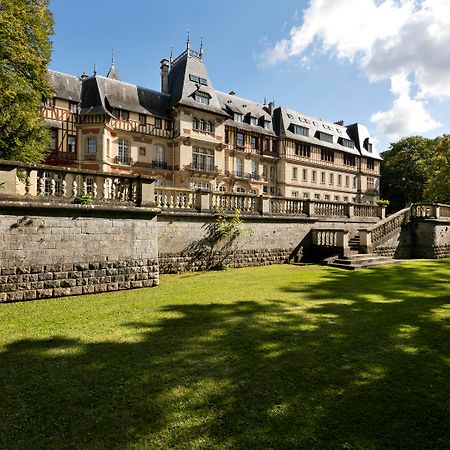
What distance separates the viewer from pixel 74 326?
5434 millimetres

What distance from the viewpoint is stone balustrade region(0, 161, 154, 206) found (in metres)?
7.20

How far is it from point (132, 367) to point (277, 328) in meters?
2.41

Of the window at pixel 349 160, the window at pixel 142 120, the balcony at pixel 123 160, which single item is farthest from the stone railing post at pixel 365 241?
the window at pixel 349 160

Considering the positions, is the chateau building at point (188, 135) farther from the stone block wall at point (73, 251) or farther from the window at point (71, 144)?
the stone block wall at point (73, 251)

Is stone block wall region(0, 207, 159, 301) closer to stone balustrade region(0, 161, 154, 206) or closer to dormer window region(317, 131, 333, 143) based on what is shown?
stone balustrade region(0, 161, 154, 206)

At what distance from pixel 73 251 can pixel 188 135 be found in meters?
22.5

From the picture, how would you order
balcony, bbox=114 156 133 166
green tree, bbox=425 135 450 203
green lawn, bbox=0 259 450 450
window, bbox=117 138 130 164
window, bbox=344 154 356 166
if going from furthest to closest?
1. window, bbox=344 154 356 166
2. green tree, bbox=425 135 450 203
3. window, bbox=117 138 130 164
4. balcony, bbox=114 156 133 166
5. green lawn, bbox=0 259 450 450

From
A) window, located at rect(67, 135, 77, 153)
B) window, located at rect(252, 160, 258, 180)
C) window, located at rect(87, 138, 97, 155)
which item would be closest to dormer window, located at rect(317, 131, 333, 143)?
window, located at rect(252, 160, 258, 180)

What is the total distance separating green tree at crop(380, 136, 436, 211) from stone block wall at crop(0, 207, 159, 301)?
4592cm

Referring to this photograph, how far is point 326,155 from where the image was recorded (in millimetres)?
41125

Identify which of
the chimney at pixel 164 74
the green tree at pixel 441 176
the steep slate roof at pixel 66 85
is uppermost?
the chimney at pixel 164 74

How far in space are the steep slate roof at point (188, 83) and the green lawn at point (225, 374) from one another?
25.3 metres

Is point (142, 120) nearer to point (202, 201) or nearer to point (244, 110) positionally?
point (244, 110)

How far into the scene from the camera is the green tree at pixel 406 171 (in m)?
45.3
